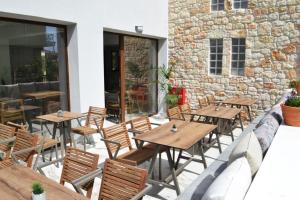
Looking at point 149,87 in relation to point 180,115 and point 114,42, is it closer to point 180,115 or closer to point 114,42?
point 114,42

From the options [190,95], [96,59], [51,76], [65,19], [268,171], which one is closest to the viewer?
[268,171]

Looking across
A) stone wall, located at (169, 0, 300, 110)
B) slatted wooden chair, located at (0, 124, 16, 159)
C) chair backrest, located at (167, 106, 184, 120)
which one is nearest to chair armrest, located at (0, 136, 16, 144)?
slatted wooden chair, located at (0, 124, 16, 159)

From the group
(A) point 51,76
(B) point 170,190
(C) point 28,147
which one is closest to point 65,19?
(A) point 51,76

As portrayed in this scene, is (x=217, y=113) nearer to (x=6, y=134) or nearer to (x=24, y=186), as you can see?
(x=6, y=134)

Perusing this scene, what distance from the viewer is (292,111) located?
11.9ft

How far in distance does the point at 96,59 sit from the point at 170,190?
338 cm

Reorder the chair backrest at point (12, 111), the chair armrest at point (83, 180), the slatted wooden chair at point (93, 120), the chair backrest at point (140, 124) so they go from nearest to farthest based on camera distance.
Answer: the chair armrest at point (83, 180) < the chair backrest at point (140, 124) < the chair backrest at point (12, 111) < the slatted wooden chair at point (93, 120)

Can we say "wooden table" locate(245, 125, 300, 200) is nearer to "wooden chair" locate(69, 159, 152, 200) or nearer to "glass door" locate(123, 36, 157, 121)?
"wooden chair" locate(69, 159, 152, 200)

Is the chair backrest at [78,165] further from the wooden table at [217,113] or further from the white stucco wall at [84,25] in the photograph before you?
the wooden table at [217,113]

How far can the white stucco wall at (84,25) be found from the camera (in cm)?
452

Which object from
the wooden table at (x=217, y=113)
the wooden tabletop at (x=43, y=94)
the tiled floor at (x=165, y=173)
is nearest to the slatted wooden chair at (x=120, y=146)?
the tiled floor at (x=165, y=173)

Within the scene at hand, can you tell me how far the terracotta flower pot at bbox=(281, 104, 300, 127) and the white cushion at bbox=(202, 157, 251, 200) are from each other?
187 cm

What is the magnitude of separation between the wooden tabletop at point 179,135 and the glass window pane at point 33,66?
258cm

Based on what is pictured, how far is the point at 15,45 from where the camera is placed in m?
4.70
